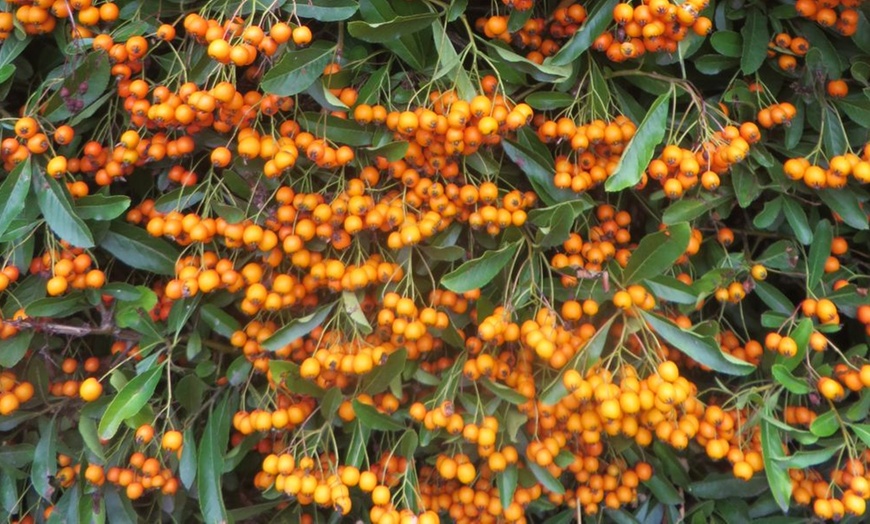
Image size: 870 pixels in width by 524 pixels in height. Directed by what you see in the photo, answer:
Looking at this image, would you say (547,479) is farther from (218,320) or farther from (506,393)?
(218,320)

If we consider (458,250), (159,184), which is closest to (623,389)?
(458,250)

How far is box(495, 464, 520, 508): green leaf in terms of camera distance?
5.55 ft

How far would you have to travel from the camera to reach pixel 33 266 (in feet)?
5.70

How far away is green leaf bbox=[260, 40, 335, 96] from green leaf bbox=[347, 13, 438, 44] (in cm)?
10

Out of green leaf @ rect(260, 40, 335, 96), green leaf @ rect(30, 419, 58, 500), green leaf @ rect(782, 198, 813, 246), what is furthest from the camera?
green leaf @ rect(30, 419, 58, 500)

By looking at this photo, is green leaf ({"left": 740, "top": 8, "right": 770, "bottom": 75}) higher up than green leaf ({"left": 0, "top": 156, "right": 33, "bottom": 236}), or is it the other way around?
green leaf ({"left": 740, "top": 8, "right": 770, "bottom": 75})

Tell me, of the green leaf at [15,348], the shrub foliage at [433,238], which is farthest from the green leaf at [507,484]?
the green leaf at [15,348]

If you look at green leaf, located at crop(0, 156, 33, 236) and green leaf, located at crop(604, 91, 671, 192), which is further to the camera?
green leaf, located at crop(0, 156, 33, 236)

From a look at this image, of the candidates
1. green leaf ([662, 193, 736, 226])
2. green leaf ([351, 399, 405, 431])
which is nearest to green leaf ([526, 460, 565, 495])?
green leaf ([351, 399, 405, 431])

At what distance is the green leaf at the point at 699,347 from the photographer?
1.51 metres

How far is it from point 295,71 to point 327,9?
18cm

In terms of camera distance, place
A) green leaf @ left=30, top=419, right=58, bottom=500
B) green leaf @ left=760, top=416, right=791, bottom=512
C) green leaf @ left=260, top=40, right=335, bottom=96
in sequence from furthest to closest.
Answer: green leaf @ left=30, top=419, right=58, bottom=500
green leaf @ left=760, top=416, right=791, bottom=512
green leaf @ left=260, top=40, right=335, bottom=96

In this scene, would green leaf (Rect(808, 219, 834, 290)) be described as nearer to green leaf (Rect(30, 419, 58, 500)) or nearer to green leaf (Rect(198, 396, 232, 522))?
green leaf (Rect(198, 396, 232, 522))

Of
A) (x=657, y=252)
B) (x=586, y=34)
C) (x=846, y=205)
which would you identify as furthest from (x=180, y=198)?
(x=846, y=205)
